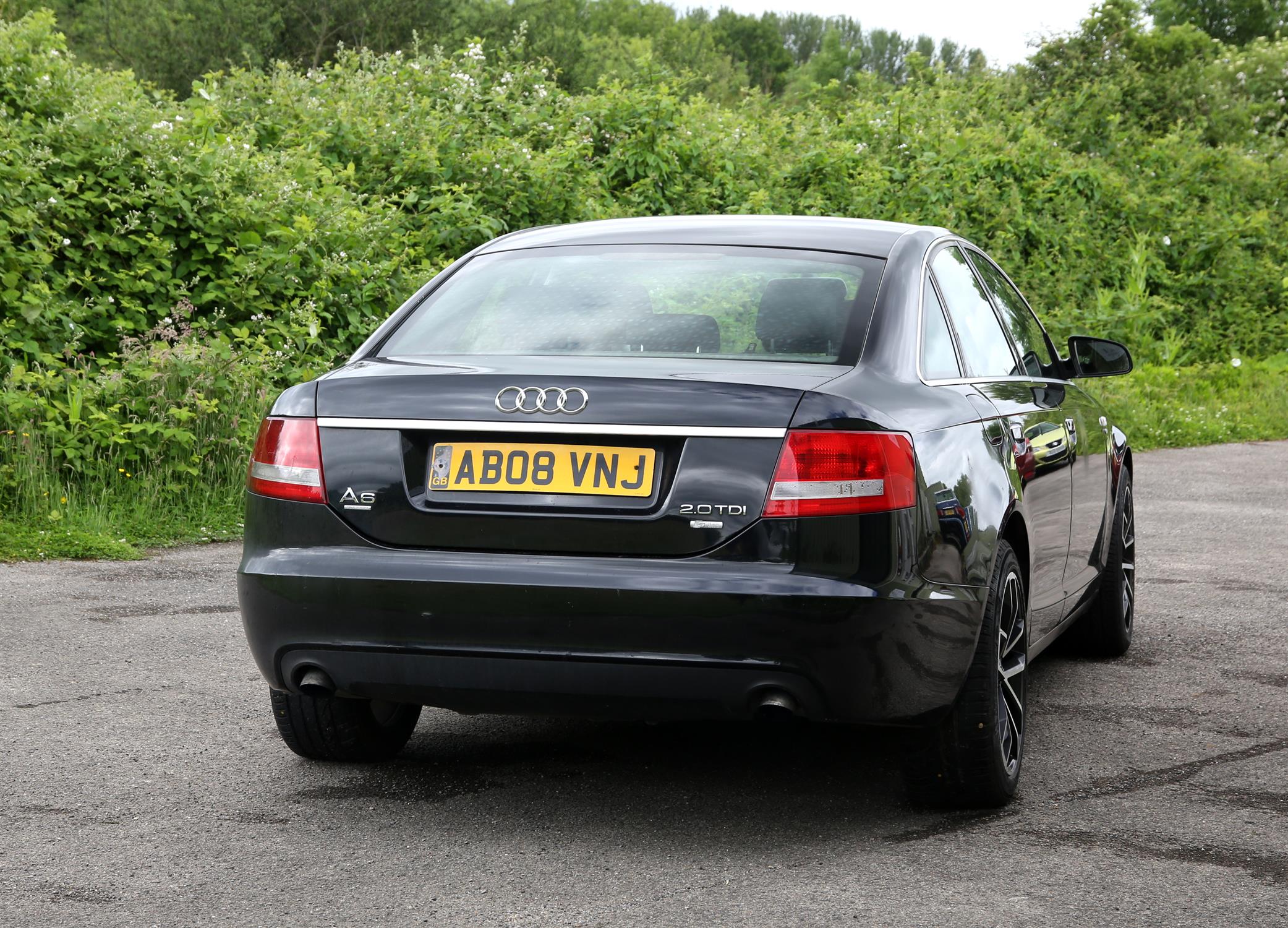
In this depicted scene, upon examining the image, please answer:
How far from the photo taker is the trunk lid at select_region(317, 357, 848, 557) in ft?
11.4

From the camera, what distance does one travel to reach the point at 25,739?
4621 mm

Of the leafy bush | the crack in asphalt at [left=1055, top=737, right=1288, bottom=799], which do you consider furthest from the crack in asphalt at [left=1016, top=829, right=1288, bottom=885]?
the leafy bush

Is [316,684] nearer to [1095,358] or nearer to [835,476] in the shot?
[835,476]

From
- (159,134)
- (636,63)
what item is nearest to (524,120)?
(636,63)

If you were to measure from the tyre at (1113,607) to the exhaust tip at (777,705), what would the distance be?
2676 millimetres

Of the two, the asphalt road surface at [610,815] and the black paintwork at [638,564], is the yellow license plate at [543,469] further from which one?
the asphalt road surface at [610,815]

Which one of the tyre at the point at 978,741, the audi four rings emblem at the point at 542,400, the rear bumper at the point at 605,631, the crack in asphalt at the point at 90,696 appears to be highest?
the audi four rings emblem at the point at 542,400

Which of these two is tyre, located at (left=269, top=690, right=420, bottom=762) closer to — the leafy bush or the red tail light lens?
the red tail light lens

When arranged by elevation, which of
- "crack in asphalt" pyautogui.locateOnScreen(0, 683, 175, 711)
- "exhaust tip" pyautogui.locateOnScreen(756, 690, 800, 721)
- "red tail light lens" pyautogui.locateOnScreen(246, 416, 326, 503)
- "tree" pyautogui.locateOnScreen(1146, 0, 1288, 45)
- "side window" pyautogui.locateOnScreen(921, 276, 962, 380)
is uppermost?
"tree" pyautogui.locateOnScreen(1146, 0, 1288, 45)

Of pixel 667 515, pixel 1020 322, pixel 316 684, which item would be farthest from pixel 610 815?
pixel 1020 322

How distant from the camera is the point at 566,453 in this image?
11.7 feet

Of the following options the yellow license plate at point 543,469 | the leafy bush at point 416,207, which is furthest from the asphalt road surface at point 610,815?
the leafy bush at point 416,207

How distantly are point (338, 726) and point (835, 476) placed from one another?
172 cm

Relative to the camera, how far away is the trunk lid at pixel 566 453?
3469mm
